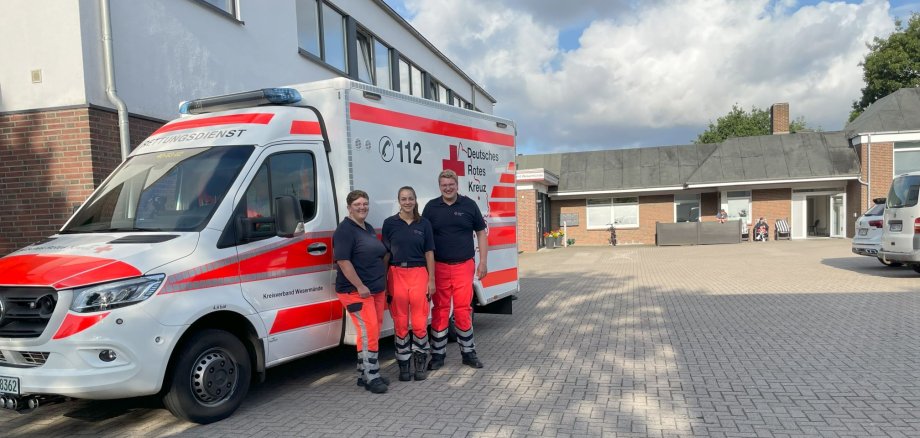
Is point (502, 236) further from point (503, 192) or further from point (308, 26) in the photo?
point (308, 26)

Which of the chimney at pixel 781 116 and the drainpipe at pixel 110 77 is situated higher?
the chimney at pixel 781 116

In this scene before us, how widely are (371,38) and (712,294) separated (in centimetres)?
1021

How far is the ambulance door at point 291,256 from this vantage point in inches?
186

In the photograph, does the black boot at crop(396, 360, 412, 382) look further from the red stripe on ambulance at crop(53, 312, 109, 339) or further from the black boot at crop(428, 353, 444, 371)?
the red stripe on ambulance at crop(53, 312, 109, 339)

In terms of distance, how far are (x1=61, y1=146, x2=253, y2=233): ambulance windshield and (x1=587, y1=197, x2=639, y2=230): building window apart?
26.1 meters

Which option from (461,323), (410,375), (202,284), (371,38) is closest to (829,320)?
(461,323)

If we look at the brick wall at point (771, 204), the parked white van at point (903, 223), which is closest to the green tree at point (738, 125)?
the brick wall at point (771, 204)

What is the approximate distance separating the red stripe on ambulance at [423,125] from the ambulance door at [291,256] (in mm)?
569

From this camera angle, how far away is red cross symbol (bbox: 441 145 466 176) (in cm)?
690

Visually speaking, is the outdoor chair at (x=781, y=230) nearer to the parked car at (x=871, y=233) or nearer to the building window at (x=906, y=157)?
the building window at (x=906, y=157)

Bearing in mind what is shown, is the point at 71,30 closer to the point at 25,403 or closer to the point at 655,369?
the point at 25,403

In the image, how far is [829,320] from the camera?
25.7 ft

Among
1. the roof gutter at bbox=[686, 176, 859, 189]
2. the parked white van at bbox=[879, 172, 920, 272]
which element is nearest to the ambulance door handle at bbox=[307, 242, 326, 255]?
the parked white van at bbox=[879, 172, 920, 272]

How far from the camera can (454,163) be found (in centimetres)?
700
